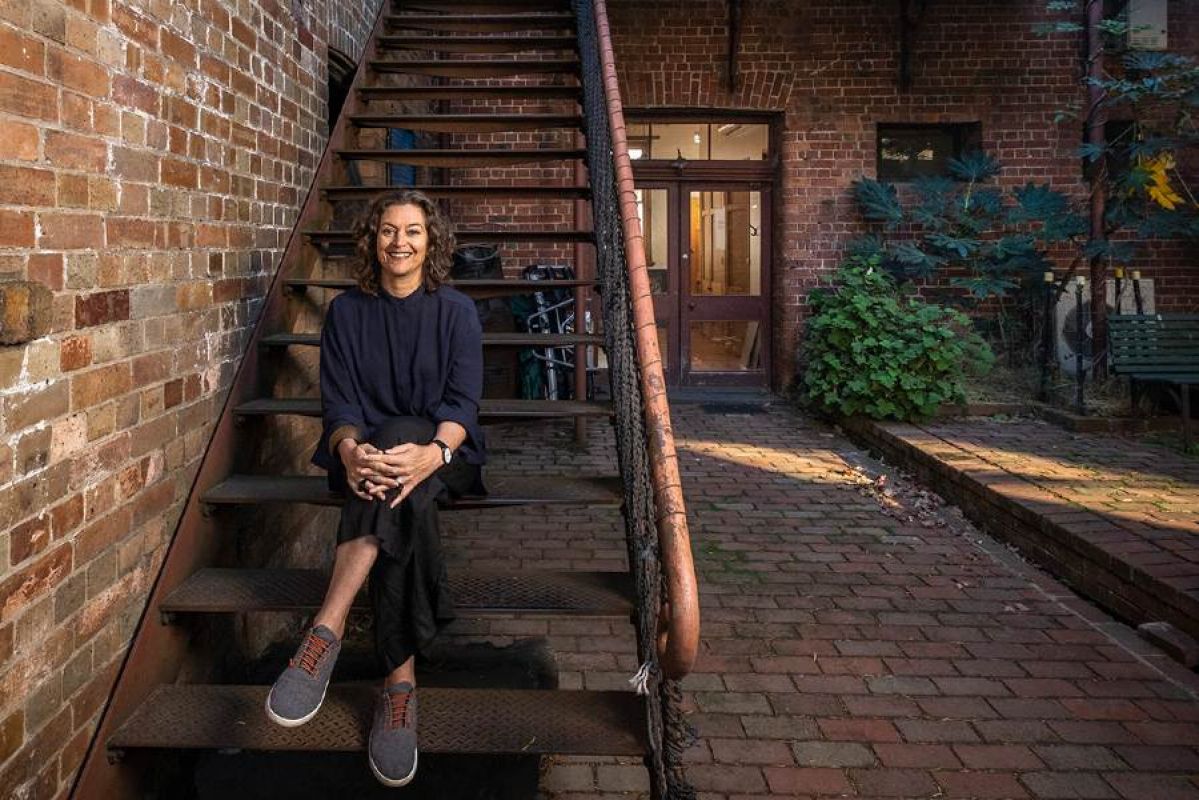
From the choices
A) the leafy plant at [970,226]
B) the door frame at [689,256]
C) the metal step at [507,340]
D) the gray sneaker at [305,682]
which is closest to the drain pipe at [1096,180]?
the leafy plant at [970,226]

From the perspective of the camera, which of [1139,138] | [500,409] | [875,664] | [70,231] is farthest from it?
[1139,138]

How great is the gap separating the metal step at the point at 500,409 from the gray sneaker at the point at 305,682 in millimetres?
1000

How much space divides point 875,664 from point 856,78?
7008 mm

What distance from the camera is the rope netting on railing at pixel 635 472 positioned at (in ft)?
6.61

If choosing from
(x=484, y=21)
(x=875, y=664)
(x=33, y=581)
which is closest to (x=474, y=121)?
(x=484, y=21)

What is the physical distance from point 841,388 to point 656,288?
244cm

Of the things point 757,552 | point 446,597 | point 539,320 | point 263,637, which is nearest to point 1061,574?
point 757,552

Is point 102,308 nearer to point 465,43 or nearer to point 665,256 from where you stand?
point 465,43

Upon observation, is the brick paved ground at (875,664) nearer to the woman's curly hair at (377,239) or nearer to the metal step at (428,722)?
the metal step at (428,722)

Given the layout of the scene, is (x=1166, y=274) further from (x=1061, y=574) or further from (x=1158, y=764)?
(x=1158, y=764)

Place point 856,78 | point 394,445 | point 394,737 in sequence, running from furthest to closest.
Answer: point 856,78, point 394,445, point 394,737

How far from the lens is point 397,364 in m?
2.64

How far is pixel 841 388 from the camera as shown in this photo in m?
7.69

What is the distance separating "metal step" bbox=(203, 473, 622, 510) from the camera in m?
2.83
